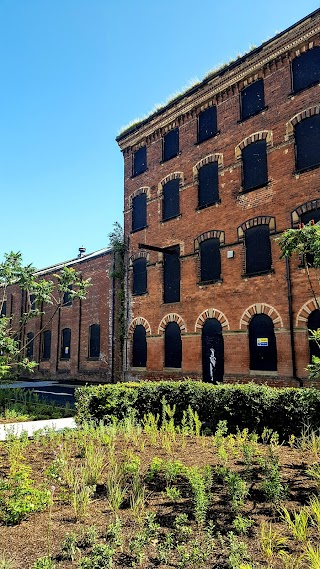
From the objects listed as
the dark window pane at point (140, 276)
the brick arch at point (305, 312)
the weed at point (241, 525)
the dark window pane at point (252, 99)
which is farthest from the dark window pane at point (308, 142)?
the weed at point (241, 525)

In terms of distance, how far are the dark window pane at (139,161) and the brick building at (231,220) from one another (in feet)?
1.17

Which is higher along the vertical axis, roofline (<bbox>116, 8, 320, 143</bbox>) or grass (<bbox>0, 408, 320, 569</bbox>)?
roofline (<bbox>116, 8, 320, 143</bbox>)

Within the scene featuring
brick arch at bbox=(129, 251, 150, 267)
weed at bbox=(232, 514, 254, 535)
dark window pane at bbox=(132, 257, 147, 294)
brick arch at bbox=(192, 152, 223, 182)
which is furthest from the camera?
dark window pane at bbox=(132, 257, 147, 294)

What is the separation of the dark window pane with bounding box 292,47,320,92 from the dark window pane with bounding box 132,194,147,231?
9426 millimetres

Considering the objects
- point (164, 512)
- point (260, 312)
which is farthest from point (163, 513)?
point (260, 312)

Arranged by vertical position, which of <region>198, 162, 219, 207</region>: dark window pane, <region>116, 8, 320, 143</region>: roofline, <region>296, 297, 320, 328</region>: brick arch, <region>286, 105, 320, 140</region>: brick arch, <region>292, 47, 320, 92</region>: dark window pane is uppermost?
<region>116, 8, 320, 143</region>: roofline

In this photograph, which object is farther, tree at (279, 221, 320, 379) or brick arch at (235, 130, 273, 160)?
brick arch at (235, 130, 273, 160)

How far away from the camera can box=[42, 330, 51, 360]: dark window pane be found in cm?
2990

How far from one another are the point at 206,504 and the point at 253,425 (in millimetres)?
3825

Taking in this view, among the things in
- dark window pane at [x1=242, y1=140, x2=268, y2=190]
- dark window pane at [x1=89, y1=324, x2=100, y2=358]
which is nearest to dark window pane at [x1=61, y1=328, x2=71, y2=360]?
dark window pane at [x1=89, y1=324, x2=100, y2=358]

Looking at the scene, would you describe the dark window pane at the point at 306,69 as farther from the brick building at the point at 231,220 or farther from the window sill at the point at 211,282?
the window sill at the point at 211,282

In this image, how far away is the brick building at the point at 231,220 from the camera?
14.1m

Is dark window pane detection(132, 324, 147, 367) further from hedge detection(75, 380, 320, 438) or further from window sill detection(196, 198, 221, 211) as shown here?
hedge detection(75, 380, 320, 438)

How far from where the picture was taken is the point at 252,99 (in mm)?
16594
